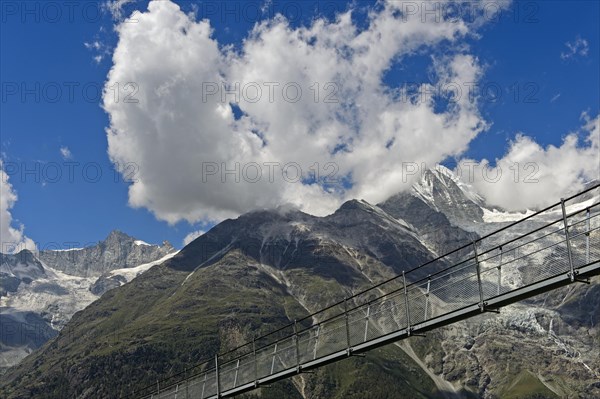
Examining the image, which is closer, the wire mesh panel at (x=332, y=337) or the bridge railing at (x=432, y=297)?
the bridge railing at (x=432, y=297)

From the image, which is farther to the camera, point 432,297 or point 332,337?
point 332,337

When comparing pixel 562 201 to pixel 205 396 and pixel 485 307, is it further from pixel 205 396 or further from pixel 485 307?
pixel 205 396

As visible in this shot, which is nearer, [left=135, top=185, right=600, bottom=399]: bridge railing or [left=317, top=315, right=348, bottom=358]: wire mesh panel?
[left=135, top=185, right=600, bottom=399]: bridge railing

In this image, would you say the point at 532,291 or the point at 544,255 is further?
the point at 544,255

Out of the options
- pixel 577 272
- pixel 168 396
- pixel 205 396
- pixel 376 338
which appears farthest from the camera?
pixel 168 396

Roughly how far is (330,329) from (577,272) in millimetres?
15962

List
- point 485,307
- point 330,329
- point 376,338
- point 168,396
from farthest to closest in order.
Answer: point 168,396, point 330,329, point 376,338, point 485,307

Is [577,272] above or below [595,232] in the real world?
below

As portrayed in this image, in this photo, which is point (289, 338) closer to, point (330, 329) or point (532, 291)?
point (330, 329)

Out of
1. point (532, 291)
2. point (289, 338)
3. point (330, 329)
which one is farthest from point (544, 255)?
point (289, 338)

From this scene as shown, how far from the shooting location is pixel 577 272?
86.9 feet

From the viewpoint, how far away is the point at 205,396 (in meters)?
48.8

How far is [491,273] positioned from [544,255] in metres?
3.68

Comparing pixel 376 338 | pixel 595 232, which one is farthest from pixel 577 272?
pixel 376 338
